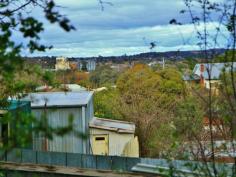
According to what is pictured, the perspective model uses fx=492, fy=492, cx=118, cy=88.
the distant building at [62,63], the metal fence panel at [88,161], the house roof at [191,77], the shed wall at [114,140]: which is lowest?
the shed wall at [114,140]

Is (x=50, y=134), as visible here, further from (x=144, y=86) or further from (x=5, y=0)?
(x=144, y=86)

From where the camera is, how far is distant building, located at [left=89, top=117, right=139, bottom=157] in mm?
17938

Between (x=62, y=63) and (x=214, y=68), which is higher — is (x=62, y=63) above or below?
above

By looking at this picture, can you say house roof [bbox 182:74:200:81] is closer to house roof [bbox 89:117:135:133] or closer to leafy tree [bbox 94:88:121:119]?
house roof [bbox 89:117:135:133]

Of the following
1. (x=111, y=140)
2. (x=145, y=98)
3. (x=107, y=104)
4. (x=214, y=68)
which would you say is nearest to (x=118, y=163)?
(x=214, y=68)

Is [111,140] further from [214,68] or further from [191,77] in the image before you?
[214,68]

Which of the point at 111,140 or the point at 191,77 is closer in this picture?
the point at 191,77

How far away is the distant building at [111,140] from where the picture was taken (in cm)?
1794

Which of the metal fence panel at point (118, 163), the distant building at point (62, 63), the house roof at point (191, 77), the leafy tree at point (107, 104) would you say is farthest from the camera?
the leafy tree at point (107, 104)

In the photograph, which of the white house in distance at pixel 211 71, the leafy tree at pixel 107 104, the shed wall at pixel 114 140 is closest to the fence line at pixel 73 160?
the white house in distance at pixel 211 71

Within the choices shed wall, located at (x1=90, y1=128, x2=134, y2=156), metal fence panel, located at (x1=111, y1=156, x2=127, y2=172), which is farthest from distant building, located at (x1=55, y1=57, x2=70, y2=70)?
shed wall, located at (x1=90, y1=128, x2=134, y2=156)

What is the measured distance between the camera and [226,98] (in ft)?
11.0

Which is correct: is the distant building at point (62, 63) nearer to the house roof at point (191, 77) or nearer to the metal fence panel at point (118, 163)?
the house roof at point (191, 77)

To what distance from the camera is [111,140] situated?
18.1 meters
